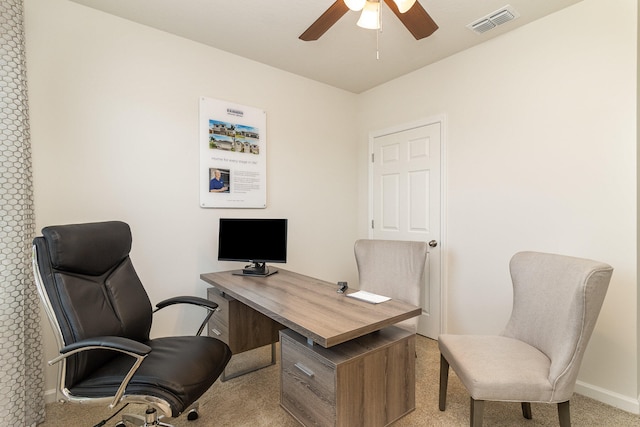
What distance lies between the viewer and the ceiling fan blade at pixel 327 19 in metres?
1.64

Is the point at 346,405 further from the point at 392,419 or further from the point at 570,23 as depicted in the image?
the point at 570,23

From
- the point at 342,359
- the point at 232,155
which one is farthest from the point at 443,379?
the point at 232,155

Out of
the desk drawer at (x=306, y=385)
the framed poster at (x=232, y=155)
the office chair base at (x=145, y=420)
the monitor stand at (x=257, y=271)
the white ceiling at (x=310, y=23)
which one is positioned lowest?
the office chair base at (x=145, y=420)

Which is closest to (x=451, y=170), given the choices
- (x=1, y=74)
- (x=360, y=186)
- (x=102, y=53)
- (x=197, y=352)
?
(x=360, y=186)

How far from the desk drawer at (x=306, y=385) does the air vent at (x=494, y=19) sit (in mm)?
2534

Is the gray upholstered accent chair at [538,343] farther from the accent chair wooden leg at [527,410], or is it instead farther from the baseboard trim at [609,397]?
the baseboard trim at [609,397]

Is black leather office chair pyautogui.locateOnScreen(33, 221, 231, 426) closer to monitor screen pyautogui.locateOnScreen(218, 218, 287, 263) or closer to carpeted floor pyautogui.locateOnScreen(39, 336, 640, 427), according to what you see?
carpeted floor pyautogui.locateOnScreen(39, 336, 640, 427)

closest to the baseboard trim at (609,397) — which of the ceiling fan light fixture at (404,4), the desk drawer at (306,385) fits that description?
the desk drawer at (306,385)

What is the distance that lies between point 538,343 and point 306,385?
4.33ft

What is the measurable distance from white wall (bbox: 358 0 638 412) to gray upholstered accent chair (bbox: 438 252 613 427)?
0.55 m

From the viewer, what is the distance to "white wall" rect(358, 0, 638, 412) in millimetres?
1918

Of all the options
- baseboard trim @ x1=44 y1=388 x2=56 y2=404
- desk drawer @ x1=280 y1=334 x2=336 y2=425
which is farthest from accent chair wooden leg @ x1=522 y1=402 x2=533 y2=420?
baseboard trim @ x1=44 y1=388 x2=56 y2=404

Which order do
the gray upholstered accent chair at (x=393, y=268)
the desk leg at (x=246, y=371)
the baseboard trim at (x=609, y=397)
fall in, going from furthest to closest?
the gray upholstered accent chair at (x=393, y=268) → the desk leg at (x=246, y=371) → the baseboard trim at (x=609, y=397)

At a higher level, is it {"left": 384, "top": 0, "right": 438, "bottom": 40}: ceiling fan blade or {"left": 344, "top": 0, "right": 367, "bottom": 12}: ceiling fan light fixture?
{"left": 384, "top": 0, "right": 438, "bottom": 40}: ceiling fan blade
